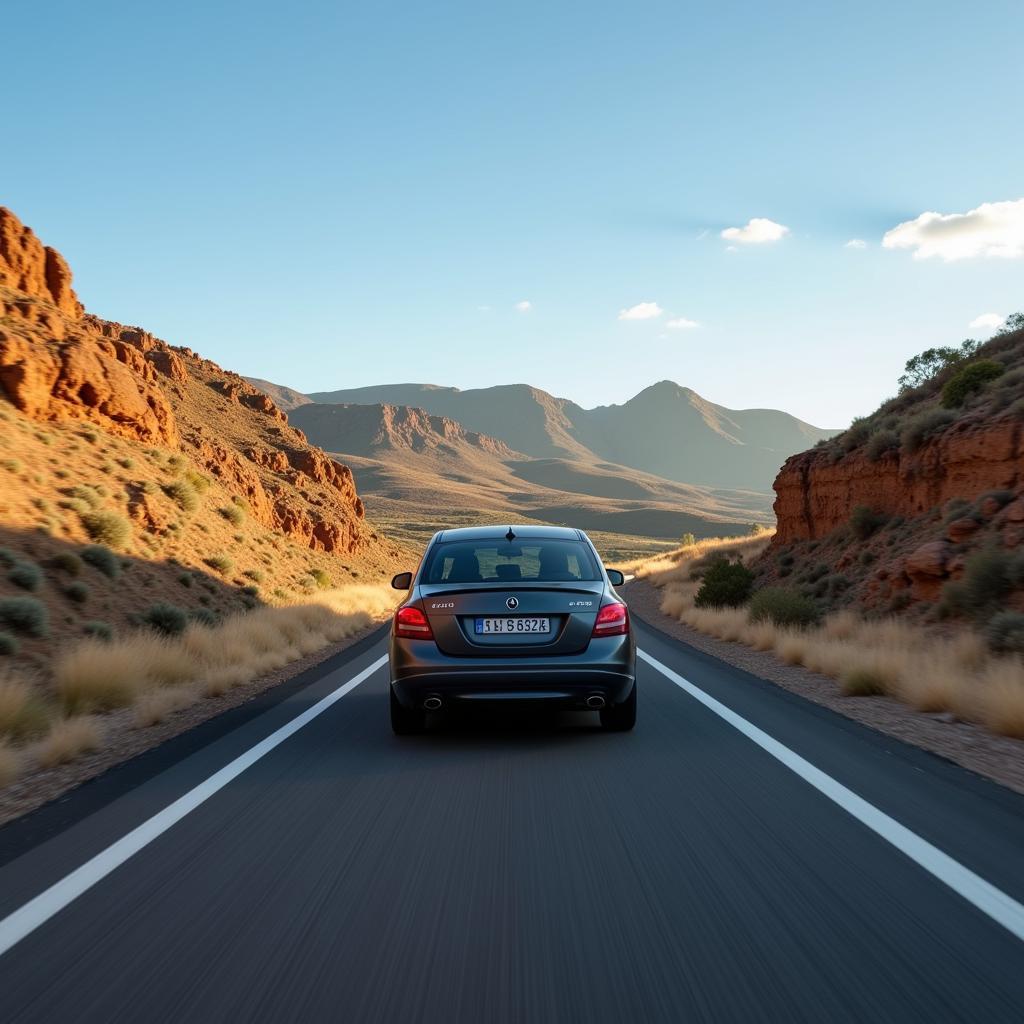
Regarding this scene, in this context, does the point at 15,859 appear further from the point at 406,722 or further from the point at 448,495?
the point at 448,495

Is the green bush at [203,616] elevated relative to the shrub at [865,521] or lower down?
lower down

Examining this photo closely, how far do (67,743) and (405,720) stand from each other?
259cm

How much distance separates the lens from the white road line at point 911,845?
12.3 ft

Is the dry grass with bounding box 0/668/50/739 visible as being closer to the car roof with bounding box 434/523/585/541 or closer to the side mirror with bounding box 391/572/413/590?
the side mirror with bounding box 391/572/413/590

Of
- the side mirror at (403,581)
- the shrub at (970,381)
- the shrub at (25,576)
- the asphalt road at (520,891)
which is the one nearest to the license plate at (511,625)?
the asphalt road at (520,891)

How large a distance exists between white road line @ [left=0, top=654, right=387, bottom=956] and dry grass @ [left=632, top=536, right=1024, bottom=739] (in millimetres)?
6043

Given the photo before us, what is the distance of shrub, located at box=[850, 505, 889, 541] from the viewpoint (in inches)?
910

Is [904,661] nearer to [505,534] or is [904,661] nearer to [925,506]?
[505,534]

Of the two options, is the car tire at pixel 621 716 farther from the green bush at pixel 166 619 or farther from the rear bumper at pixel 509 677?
the green bush at pixel 166 619

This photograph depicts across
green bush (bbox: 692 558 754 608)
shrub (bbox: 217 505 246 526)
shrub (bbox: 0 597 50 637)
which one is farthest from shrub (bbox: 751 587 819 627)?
shrub (bbox: 217 505 246 526)

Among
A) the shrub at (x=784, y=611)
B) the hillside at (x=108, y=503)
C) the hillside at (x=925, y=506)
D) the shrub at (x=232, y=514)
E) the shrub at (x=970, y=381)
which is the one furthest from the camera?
the shrub at (x=232, y=514)

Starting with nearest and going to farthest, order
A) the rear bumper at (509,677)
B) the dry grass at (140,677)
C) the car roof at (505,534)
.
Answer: the rear bumper at (509,677) < the dry grass at (140,677) < the car roof at (505,534)

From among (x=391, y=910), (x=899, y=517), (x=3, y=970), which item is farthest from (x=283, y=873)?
(x=899, y=517)

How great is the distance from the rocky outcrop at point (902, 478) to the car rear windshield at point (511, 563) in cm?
1180
